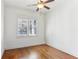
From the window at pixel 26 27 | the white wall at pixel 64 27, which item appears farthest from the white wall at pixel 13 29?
the white wall at pixel 64 27

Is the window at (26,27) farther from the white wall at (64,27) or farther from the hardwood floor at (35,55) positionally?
the hardwood floor at (35,55)

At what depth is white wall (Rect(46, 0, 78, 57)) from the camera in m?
3.48

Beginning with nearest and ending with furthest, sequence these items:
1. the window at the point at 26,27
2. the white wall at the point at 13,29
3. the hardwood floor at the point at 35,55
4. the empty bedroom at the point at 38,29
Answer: the hardwood floor at the point at 35,55 < the empty bedroom at the point at 38,29 < the white wall at the point at 13,29 < the window at the point at 26,27

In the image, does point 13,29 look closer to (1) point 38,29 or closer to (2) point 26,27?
(2) point 26,27

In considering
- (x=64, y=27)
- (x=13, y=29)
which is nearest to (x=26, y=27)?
→ (x=13, y=29)

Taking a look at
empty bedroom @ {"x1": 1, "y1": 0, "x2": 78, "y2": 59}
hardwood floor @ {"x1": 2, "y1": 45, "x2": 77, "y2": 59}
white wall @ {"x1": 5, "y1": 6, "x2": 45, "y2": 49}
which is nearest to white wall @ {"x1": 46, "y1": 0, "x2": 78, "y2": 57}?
empty bedroom @ {"x1": 1, "y1": 0, "x2": 78, "y2": 59}

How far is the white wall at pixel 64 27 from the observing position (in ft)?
11.4

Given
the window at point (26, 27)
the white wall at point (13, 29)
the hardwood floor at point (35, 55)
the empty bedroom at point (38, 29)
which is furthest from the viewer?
the window at point (26, 27)

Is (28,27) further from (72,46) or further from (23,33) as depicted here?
(72,46)

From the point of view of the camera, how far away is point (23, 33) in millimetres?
5262

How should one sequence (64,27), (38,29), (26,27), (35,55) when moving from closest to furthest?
(35,55), (64,27), (26,27), (38,29)

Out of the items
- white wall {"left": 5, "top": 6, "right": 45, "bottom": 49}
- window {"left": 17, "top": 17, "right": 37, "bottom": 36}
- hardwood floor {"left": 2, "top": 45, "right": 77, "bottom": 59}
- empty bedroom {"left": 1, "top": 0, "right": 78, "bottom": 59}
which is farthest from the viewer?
window {"left": 17, "top": 17, "right": 37, "bottom": 36}

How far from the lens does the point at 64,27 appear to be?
4066 millimetres

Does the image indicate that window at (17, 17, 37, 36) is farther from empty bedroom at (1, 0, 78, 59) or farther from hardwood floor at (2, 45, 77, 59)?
hardwood floor at (2, 45, 77, 59)
